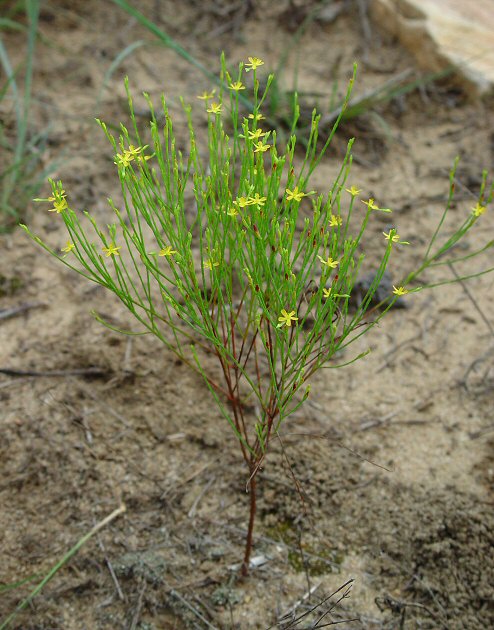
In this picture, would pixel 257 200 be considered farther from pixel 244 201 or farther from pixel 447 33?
pixel 447 33

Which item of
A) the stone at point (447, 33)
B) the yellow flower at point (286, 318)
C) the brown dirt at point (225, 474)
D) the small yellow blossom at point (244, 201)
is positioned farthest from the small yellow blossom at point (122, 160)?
the stone at point (447, 33)

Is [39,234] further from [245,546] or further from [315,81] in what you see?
[315,81]

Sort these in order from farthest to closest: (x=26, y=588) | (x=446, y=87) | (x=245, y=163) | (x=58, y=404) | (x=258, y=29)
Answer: (x=258, y=29), (x=446, y=87), (x=58, y=404), (x=26, y=588), (x=245, y=163)

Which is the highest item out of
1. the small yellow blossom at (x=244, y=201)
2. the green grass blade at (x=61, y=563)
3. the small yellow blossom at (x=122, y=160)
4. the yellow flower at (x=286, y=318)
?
the small yellow blossom at (x=244, y=201)

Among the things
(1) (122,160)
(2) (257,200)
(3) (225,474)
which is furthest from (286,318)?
(3) (225,474)

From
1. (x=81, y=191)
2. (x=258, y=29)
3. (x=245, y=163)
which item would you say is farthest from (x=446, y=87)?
(x=245, y=163)

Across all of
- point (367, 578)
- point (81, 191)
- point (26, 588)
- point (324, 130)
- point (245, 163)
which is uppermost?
point (245, 163)

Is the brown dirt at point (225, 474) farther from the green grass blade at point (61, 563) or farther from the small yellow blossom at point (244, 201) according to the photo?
the small yellow blossom at point (244, 201)

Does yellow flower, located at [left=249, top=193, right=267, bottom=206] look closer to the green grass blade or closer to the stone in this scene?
the green grass blade
